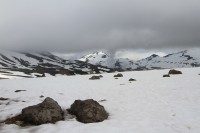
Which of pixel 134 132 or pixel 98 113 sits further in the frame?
pixel 98 113

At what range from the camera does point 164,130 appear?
14.1m

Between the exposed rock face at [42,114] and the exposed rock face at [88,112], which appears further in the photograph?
the exposed rock face at [88,112]

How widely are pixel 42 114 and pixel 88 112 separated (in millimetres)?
2771

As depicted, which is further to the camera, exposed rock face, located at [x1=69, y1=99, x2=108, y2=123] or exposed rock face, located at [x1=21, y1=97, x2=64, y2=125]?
exposed rock face, located at [x1=69, y1=99, x2=108, y2=123]

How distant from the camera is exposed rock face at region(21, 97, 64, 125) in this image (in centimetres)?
1589

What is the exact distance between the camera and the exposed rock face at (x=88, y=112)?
53.5 feet

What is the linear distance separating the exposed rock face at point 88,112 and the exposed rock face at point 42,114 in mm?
1134

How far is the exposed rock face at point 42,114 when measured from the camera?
1589cm

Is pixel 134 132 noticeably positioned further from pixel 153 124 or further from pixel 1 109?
pixel 1 109

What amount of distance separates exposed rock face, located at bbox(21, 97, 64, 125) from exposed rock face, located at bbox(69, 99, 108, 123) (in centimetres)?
Result: 113

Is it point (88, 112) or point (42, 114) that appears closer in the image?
point (42, 114)

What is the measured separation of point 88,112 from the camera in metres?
16.7

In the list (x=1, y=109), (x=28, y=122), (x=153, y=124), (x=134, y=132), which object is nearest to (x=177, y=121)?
(x=153, y=124)

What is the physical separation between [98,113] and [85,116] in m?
0.86
